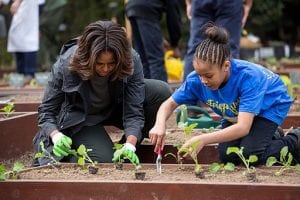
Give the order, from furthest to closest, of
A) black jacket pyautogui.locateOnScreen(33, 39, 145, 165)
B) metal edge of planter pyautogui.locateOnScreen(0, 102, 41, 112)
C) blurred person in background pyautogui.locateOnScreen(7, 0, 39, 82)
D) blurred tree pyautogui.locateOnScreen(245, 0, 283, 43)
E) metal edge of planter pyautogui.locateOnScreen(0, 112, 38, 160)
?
blurred tree pyautogui.locateOnScreen(245, 0, 283, 43)
blurred person in background pyautogui.locateOnScreen(7, 0, 39, 82)
metal edge of planter pyautogui.locateOnScreen(0, 102, 41, 112)
metal edge of planter pyautogui.locateOnScreen(0, 112, 38, 160)
black jacket pyautogui.locateOnScreen(33, 39, 145, 165)

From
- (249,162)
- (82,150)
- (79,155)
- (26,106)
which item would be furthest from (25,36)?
(249,162)

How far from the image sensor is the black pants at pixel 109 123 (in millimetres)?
4719

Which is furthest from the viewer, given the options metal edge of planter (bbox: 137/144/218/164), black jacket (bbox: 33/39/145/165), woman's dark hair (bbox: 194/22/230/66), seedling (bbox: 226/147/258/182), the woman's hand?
metal edge of planter (bbox: 137/144/218/164)

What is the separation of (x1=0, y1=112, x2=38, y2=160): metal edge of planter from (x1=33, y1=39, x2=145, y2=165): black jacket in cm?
73

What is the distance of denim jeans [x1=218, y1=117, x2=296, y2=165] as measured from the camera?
4.48 meters

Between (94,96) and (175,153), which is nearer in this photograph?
(94,96)

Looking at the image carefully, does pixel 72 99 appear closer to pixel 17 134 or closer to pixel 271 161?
pixel 17 134

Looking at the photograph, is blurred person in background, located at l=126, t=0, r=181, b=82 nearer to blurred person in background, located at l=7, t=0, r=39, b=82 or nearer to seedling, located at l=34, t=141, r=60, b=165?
blurred person in background, located at l=7, t=0, r=39, b=82

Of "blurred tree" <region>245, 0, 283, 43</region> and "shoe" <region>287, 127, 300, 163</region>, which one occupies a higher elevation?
"blurred tree" <region>245, 0, 283, 43</region>

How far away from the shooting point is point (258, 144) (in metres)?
4.51

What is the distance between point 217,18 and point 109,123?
1.83 m

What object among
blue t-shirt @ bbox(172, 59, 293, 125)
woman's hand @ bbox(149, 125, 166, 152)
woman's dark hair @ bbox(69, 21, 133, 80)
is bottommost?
woman's hand @ bbox(149, 125, 166, 152)

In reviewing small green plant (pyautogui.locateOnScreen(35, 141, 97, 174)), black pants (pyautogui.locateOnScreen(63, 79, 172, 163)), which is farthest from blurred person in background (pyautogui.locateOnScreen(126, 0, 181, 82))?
small green plant (pyautogui.locateOnScreen(35, 141, 97, 174))

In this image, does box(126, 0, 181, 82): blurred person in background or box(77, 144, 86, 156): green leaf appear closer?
box(77, 144, 86, 156): green leaf
